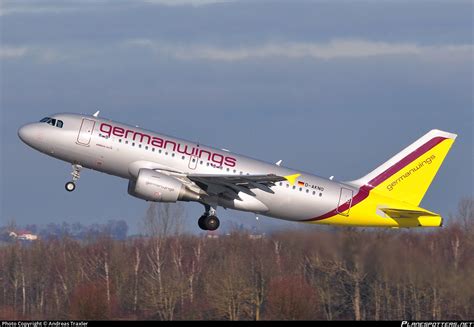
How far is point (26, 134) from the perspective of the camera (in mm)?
56344

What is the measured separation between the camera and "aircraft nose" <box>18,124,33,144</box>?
5619cm

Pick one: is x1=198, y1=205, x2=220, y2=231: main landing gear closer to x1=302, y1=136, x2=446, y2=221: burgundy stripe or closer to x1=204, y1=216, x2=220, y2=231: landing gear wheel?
x1=204, y1=216, x2=220, y2=231: landing gear wheel

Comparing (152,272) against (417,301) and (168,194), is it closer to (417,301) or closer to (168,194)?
(417,301)

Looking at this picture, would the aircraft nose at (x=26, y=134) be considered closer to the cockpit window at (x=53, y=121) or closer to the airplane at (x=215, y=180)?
the airplane at (x=215, y=180)

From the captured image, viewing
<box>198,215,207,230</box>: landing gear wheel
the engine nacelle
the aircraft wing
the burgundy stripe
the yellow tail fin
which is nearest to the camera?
the aircraft wing

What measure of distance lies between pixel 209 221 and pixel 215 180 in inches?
128

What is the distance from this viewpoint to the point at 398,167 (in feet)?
191

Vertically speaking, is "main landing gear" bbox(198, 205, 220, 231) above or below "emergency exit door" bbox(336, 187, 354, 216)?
below

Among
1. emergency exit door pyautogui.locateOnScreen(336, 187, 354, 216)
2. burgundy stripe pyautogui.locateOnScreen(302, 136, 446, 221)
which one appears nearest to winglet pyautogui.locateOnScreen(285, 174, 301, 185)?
burgundy stripe pyautogui.locateOnScreen(302, 136, 446, 221)

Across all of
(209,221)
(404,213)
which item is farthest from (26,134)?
(404,213)

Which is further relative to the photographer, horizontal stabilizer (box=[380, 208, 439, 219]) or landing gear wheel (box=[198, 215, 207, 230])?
landing gear wheel (box=[198, 215, 207, 230])

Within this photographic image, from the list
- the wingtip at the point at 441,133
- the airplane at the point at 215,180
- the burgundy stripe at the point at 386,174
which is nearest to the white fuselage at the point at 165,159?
the airplane at the point at 215,180

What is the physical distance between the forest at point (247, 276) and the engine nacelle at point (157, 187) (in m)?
6.49

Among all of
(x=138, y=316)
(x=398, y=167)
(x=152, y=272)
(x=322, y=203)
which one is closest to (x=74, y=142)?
(x=322, y=203)
